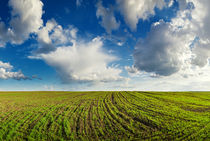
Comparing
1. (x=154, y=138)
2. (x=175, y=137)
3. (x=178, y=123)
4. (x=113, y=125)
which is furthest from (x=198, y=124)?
(x=113, y=125)

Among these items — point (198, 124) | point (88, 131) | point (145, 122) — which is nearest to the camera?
point (88, 131)

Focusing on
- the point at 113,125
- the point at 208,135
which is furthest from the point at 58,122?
the point at 208,135

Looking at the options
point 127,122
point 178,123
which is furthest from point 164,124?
point 127,122

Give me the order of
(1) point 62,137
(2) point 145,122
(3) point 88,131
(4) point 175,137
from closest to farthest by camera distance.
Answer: (4) point 175,137 → (1) point 62,137 → (3) point 88,131 → (2) point 145,122

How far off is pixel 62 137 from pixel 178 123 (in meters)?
14.0

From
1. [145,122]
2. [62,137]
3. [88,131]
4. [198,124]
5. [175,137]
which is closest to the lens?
[175,137]

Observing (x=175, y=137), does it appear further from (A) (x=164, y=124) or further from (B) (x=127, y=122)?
(B) (x=127, y=122)

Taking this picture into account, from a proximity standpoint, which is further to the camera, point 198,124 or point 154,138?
point 198,124

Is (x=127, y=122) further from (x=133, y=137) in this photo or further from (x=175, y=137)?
(x=175, y=137)

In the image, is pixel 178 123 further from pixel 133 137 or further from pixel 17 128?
pixel 17 128

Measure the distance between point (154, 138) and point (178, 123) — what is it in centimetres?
563

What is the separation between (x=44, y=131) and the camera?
14.3m

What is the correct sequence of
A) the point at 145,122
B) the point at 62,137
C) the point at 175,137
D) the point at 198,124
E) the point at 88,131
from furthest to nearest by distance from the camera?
the point at 145,122 < the point at 198,124 < the point at 88,131 < the point at 62,137 < the point at 175,137

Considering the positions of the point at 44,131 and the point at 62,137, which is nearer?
the point at 62,137
